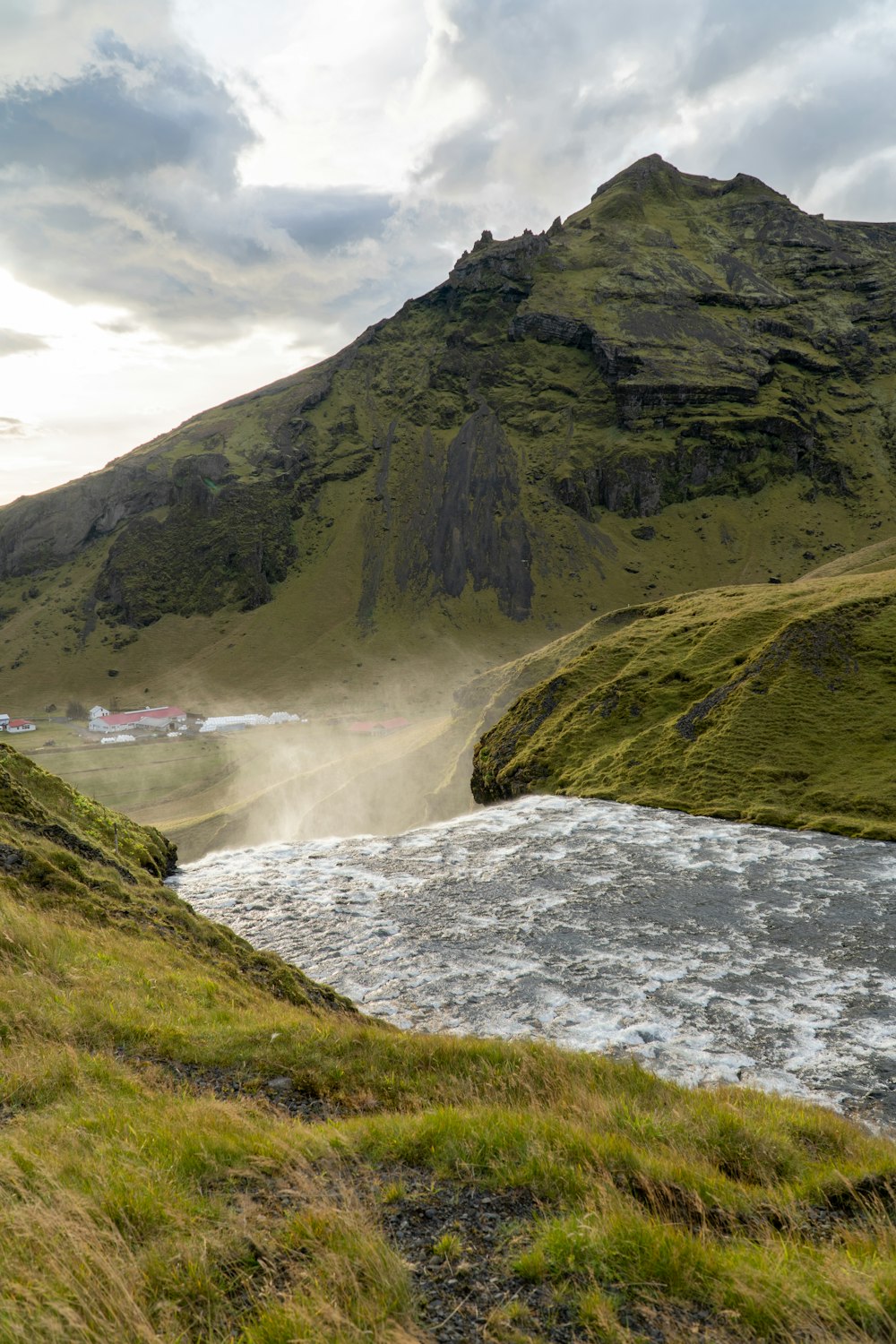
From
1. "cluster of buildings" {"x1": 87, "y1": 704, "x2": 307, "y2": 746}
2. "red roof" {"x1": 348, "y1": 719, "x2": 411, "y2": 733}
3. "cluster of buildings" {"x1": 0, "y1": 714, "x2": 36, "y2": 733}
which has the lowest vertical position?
"red roof" {"x1": 348, "y1": 719, "x2": 411, "y2": 733}

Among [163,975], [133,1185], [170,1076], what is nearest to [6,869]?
[163,975]

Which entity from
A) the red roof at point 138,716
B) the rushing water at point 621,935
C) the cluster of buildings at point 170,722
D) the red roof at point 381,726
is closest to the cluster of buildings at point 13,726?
the cluster of buildings at point 170,722

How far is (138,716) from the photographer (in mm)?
163500

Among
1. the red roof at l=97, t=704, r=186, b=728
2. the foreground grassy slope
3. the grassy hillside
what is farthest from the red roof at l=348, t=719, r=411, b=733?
the grassy hillside

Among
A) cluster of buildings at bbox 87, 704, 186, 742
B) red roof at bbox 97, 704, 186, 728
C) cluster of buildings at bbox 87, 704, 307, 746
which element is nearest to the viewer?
cluster of buildings at bbox 87, 704, 307, 746

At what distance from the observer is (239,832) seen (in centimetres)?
6562

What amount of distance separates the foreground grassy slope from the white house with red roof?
130m

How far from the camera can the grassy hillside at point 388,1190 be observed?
4.88 metres

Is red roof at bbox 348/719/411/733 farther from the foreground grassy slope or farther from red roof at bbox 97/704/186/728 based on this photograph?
the foreground grassy slope

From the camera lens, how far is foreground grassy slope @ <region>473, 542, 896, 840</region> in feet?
106

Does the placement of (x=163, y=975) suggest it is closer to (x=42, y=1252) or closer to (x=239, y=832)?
(x=42, y=1252)

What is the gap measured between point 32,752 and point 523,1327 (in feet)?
521

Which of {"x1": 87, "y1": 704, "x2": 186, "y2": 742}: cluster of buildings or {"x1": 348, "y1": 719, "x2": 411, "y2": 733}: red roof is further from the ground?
{"x1": 87, "y1": 704, "x2": 186, "y2": 742}: cluster of buildings

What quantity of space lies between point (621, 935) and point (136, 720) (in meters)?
162
